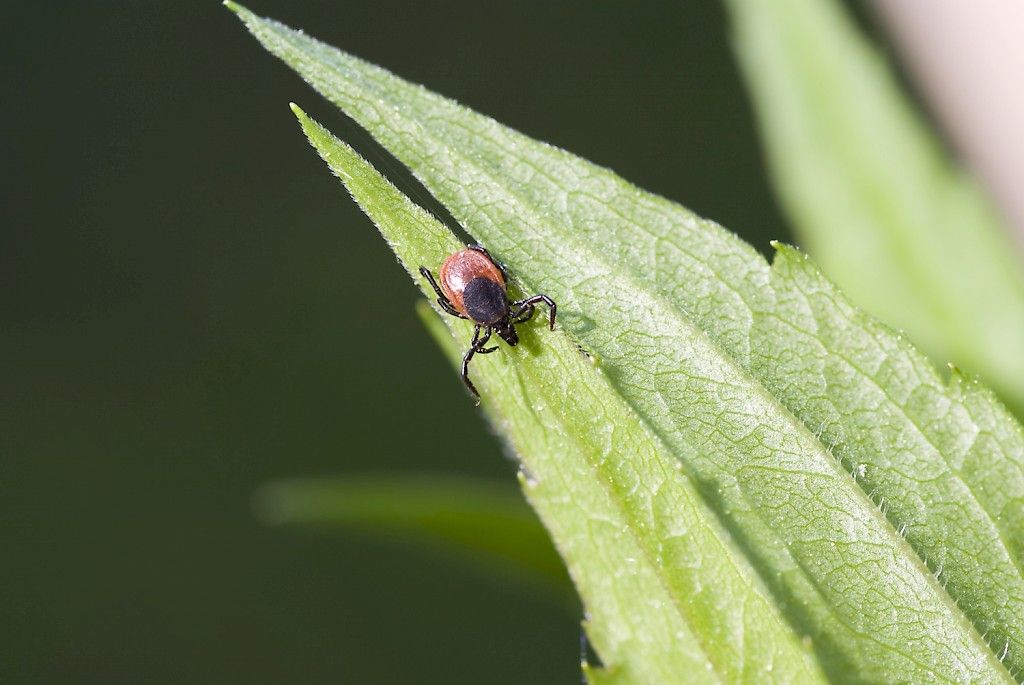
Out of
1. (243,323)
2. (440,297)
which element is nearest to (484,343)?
(440,297)

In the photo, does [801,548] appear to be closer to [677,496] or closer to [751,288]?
[677,496]

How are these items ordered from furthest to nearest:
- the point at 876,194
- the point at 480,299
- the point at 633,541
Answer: the point at 876,194 → the point at 480,299 → the point at 633,541

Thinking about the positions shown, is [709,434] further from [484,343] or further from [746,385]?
[484,343]

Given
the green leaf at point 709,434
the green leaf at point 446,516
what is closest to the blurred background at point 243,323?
the green leaf at point 446,516

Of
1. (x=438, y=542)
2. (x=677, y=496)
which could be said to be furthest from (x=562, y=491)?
(x=438, y=542)

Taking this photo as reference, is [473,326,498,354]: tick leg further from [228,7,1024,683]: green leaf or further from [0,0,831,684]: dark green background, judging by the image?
[0,0,831,684]: dark green background

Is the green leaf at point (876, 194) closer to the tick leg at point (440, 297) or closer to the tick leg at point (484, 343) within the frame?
the tick leg at point (484, 343)

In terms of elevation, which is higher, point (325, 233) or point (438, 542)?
point (325, 233)
